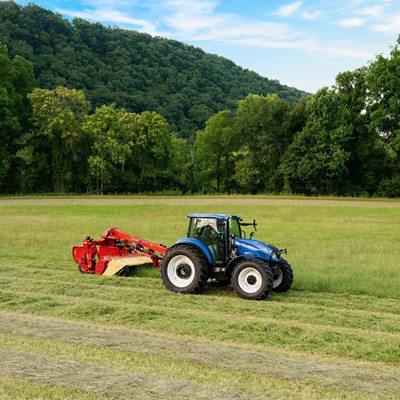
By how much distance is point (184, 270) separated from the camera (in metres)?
10.9

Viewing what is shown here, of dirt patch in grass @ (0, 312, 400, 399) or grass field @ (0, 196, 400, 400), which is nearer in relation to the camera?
dirt patch in grass @ (0, 312, 400, 399)

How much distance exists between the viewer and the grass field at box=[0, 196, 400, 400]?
584 cm

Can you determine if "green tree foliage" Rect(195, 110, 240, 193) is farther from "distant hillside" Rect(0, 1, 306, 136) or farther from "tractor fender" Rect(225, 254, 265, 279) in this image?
"tractor fender" Rect(225, 254, 265, 279)

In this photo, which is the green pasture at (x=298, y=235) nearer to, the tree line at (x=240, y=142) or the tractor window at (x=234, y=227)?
the tractor window at (x=234, y=227)

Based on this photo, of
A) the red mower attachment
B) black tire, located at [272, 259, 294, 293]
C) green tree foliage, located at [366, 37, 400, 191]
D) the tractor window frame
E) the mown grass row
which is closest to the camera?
the mown grass row

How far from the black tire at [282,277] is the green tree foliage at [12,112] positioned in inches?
1768

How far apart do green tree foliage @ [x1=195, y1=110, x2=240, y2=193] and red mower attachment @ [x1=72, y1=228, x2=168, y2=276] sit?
5239 cm

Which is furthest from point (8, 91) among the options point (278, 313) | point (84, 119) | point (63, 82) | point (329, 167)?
point (278, 313)

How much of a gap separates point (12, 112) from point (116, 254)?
43.9 meters

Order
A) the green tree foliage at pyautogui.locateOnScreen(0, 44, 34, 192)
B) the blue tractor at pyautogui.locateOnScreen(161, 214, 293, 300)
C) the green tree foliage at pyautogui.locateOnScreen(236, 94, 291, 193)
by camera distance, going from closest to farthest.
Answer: the blue tractor at pyautogui.locateOnScreen(161, 214, 293, 300) → the green tree foliage at pyautogui.locateOnScreen(0, 44, 34, 192) → the green tree foliage at pyautogui.locateOnScreen(236, 94, 291, 193)

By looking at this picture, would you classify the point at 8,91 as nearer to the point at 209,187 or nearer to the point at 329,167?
the point at 209,187

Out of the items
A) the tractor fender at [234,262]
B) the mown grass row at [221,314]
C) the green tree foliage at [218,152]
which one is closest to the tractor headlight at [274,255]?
the tractor fender at [234,262]

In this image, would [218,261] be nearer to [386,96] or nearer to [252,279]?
[252,279]

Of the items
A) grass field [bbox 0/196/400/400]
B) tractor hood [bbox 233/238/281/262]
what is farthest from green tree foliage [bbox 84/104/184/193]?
tractor hood [bbox 233/238/281/262]
